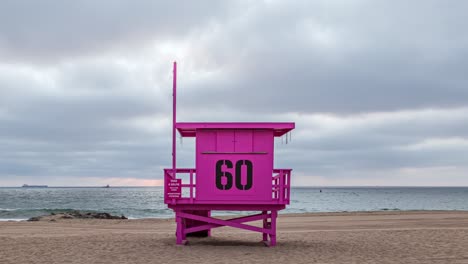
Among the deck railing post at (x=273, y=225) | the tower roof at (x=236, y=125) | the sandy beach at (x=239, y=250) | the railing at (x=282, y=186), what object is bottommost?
the sandy beach at (x=239, y=250)

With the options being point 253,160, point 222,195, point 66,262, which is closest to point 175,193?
point 222,195

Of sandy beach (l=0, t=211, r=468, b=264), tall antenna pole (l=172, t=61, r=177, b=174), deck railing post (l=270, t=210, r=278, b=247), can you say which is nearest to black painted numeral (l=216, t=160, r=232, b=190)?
tall antenna pole (l=172, t=61, r=177, b=174)

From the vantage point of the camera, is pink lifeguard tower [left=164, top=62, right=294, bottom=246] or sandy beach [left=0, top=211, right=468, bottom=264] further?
pink lifeguard tower [left=164, top=62, right=294, bottom=246]

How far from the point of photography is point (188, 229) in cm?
1714

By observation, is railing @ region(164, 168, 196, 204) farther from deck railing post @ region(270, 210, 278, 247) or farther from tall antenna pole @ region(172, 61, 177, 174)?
deck railing post @ region(270, 210, 278, 247)

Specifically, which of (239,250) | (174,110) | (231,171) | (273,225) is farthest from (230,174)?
(174,110)

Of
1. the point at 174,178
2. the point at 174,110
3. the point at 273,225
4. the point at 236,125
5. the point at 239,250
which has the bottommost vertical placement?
the point at 239,250

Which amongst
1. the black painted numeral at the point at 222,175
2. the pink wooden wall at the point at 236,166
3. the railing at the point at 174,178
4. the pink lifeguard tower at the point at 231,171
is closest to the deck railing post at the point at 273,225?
the pink lifeguard tower at the point at 231,171

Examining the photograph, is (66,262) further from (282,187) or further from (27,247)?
(282,187)

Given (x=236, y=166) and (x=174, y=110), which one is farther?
(x=174, y=110)

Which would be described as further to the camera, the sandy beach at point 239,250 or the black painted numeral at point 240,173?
the black painted numeral at point 240,173

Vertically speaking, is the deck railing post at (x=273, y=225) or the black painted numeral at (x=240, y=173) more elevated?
the black painted numeral at (x=240, y=173)

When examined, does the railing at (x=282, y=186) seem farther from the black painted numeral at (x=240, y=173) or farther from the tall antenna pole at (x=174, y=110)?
the tall antenna pole at (x=174, y=110)

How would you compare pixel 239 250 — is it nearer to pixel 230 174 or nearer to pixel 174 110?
pixel 230 174
